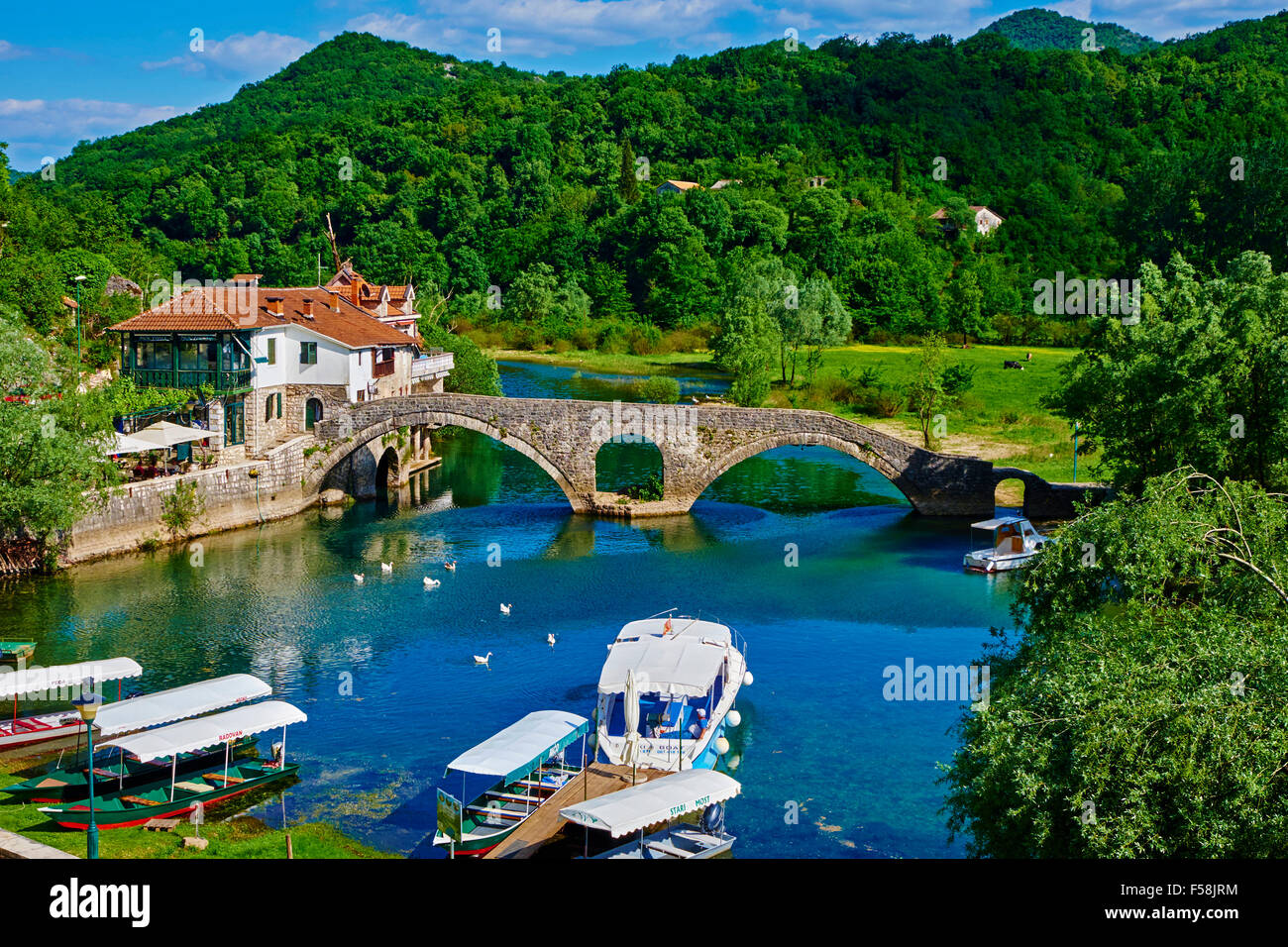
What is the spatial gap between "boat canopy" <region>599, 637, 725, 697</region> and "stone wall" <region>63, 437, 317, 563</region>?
22.4 m

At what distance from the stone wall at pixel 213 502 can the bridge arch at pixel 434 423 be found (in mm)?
1007

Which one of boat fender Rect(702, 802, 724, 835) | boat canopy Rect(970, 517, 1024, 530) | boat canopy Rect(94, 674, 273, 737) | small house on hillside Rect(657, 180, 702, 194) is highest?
small house on hillside Rect(657, 180, 702, 194)

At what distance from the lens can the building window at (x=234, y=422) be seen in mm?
50688

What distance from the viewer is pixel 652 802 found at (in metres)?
21.7

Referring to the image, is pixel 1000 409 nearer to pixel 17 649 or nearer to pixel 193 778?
pixel 17 649

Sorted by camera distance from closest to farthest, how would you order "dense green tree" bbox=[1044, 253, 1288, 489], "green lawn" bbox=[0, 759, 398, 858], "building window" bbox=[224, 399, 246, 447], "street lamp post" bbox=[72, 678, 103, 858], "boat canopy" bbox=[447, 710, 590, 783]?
"street lamp post" bbox=[72, 678, 103, 858] → "green lawn" bbox=[0, 759, 398, 858] → "boat canopy" bbox=[447, 710, 590, 783] → "dense green tree" bbox=[1044, 253, 1288, 489] → "building window" bbox=[224, 399, 246, 447]

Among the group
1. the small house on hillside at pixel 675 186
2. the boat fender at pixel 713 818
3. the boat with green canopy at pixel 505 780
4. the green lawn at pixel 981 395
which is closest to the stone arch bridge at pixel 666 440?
the green lawn at pixel 981 395

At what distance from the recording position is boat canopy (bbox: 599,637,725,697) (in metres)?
27.3

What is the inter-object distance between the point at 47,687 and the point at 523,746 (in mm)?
11686

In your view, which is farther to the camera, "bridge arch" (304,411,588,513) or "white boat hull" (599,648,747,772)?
"bridge arch" (304,411,588,513)

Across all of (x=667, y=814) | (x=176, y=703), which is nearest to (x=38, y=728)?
(x=176, y=703)

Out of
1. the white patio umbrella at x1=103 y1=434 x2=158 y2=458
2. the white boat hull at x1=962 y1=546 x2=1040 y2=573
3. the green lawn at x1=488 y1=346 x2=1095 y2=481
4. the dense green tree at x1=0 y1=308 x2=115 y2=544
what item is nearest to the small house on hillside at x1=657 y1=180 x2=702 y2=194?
the green lawn at x1=488 y1=346 x2=1095 y2=481

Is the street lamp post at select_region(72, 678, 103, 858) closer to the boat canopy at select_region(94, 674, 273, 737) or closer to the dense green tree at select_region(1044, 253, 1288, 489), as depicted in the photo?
the boat canopy at select_region(94, 674, 273, 737)
